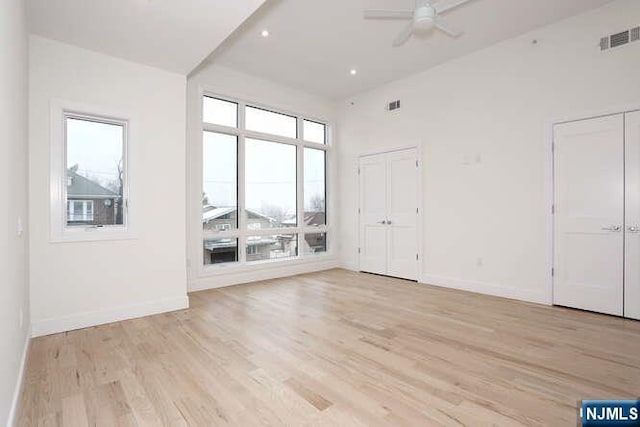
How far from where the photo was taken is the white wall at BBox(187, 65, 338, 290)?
16.0ft

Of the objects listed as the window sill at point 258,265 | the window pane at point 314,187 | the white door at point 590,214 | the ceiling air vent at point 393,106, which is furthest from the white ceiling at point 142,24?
the white door at point 590,214

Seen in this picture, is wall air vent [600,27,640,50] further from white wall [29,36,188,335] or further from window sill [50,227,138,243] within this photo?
window sill [50,227,138,243]

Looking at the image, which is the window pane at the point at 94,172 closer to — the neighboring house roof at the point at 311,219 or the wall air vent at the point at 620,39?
the neighboring house roof at the point at 311,219

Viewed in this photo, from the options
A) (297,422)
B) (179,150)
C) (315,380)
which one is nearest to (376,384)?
(315,380)

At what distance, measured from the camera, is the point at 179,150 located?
408 centimetres

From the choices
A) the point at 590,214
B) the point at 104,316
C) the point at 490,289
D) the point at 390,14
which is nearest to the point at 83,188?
the point at 104,316

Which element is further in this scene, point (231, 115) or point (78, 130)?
point (231, 115)

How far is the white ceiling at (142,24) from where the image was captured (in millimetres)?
2762

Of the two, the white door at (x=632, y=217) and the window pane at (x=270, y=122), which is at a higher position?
the window pane at (x=270, y=122)

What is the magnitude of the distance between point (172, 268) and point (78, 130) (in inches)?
73.2

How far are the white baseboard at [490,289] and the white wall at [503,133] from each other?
0.01m

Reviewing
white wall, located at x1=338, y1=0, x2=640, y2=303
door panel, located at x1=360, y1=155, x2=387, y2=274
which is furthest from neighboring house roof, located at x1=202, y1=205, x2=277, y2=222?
white wall, located at x1=338, y1=0, x2=640, y2=303

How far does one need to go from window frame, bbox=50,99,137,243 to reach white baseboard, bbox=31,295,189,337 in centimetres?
79

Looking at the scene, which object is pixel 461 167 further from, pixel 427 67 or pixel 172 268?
pixel 172 268
